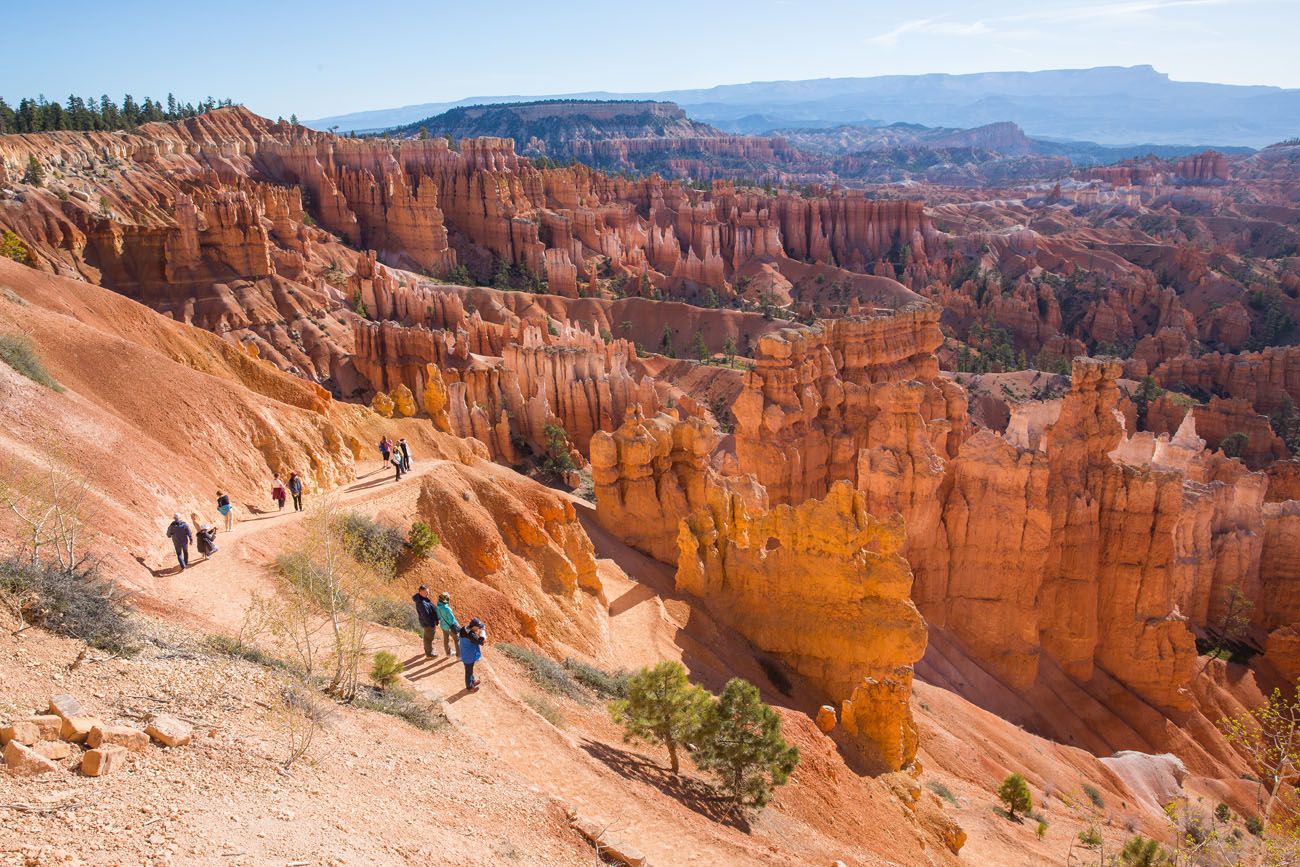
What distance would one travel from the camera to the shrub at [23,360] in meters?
17.8

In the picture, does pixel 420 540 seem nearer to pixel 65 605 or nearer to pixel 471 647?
pixel 471 647

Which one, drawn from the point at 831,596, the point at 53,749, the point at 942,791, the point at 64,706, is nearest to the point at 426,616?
the point at 64,706

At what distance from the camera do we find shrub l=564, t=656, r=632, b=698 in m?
17.3

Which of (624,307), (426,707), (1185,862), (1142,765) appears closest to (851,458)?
(1142,765)

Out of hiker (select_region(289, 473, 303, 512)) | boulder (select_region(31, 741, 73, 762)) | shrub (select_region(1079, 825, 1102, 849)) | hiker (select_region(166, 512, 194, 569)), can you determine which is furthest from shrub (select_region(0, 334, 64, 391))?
shrub (select_region(1079, 825, 1102, 849))

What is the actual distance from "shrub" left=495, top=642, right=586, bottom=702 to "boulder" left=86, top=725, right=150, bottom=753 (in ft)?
25.4

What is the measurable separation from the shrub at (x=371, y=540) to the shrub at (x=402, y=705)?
3612mm

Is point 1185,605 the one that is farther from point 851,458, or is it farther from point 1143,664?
point 851,458

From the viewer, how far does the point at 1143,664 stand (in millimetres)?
28516

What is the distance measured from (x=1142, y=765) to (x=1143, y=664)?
4.28 meters

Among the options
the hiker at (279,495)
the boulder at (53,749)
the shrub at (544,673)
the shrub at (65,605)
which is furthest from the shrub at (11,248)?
the boulder at (53,749)

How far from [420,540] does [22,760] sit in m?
10.4

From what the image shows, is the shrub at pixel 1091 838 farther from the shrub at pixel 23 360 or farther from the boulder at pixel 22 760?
the shrub at pixel 23 360

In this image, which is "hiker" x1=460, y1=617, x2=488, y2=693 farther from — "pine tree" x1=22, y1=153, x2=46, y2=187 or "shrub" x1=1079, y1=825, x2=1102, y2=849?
"pine tree" x1=22, y1=153, x2=46, y2=187
